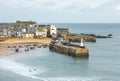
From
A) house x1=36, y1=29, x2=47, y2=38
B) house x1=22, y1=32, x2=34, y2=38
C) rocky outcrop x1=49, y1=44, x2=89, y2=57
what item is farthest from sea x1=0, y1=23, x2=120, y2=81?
house x1=36, y1=29, x2=47, y2=38

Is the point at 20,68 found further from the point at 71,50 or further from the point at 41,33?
the point at 41,33

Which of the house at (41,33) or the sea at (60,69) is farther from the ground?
the house at (41,33)

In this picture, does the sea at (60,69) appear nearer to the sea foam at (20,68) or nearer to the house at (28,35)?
the sea foam at (20,68)

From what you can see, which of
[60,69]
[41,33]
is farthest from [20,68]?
[41,33]

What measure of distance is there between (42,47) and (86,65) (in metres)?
29.8

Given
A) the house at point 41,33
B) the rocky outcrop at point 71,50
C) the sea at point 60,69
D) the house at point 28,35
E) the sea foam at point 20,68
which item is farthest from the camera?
the house at point 41,33

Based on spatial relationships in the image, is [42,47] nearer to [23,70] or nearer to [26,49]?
[26,49]

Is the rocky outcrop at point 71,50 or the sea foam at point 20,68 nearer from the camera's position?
the sea foam at point 20,68

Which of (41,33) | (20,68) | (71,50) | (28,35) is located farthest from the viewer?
(41,33)

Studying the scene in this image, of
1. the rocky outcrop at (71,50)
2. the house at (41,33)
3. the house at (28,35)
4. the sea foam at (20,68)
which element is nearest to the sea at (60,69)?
the sea foam at (20,68)

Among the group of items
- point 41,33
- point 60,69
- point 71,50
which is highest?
point 41,33

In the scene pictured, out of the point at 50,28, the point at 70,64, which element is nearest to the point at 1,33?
the point at 50,28

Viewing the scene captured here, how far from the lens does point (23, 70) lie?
1795 inches

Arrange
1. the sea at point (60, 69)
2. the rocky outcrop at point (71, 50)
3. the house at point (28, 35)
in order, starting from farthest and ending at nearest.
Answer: the house at point (28, 35)
the rocky outcrop at point (71, 50)
the sea at point (60, 69)
